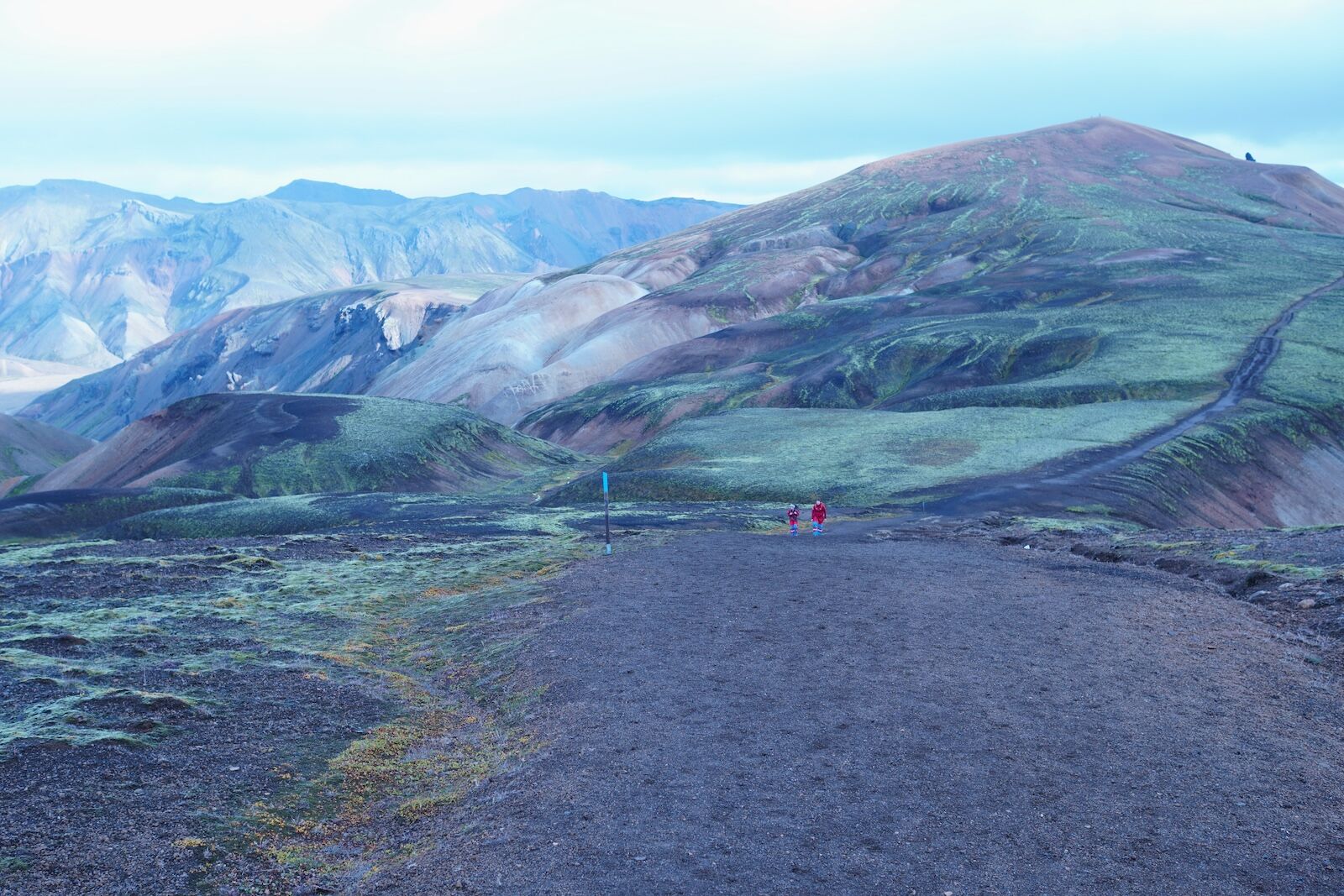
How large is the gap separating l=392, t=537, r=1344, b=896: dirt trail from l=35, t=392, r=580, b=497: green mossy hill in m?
53.4

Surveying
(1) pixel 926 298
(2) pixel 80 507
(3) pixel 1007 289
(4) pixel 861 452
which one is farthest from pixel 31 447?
(4) pixel 861 452

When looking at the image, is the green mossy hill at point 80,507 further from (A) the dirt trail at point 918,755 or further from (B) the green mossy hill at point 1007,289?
(A) the dirt trail at point 918,755

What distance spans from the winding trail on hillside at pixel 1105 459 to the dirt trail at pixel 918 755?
65.5ft

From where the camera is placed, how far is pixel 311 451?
80750 millimetres

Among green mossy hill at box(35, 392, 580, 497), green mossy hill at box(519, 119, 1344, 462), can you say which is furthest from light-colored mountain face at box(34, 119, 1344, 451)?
green mossy hill at box(35, 392, 580, 497)

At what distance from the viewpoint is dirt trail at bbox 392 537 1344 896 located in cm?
1244

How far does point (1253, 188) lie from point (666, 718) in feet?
586

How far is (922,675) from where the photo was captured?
782 inches

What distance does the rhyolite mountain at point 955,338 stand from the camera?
6066cm

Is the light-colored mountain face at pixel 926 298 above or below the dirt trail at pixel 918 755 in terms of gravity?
above

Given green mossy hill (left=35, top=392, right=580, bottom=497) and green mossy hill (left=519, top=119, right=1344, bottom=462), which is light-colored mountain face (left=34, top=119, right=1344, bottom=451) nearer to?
green mossy hill (left=519, top=119, right=1344, bottom=462)

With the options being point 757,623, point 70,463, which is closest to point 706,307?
point 70,463

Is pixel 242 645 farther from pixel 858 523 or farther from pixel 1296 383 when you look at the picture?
pixel 1296 383

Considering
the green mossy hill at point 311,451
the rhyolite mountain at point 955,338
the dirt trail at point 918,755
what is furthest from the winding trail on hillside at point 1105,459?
the green mossy hill at point 311,451
